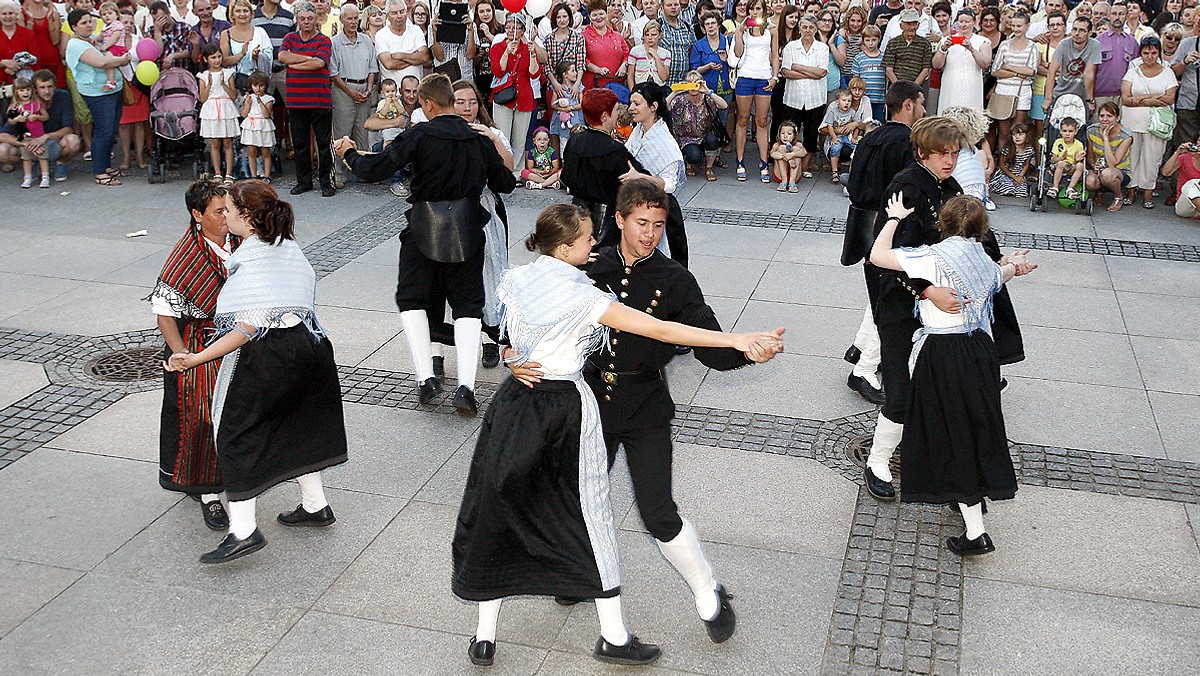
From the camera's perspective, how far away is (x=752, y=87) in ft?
40.0

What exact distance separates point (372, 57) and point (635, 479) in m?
8.79

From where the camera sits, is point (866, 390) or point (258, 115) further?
point (258, 115)

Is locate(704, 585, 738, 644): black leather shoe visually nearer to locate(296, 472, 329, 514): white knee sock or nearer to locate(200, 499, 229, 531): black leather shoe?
locate(296, 472, 329, 514): white knee sock

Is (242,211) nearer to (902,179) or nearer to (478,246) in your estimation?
(478,246)

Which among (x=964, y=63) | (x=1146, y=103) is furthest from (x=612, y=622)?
(x=1146, y=103)

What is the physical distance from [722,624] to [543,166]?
8248 mm

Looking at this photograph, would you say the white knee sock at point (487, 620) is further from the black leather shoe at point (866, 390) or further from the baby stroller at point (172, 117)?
the baby stroller at point (172, 117)

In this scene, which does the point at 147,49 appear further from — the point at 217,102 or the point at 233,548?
the point at 233,548

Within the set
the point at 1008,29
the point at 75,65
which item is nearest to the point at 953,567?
the point at 1008,29

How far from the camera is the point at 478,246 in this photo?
6.59 meters

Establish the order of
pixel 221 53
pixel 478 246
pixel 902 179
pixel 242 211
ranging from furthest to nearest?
pixel 221 53
pixel 478 246
pixel 902 179
pixel 242 211

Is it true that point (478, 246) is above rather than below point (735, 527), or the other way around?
above

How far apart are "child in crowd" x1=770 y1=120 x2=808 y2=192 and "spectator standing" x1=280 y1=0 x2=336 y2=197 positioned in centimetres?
436

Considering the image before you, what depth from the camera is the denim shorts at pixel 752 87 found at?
1215 centimetres
